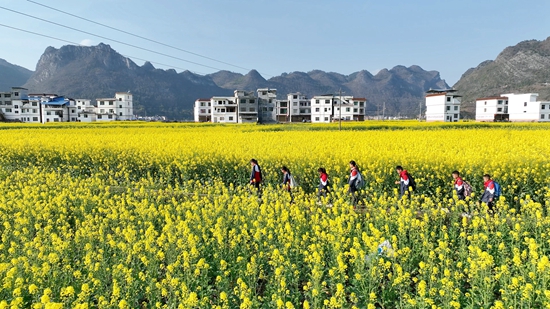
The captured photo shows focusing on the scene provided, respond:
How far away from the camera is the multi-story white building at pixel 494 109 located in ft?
272

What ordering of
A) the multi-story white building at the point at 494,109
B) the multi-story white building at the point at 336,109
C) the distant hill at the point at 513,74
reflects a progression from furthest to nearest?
1. the distant hill at the point at 513,74
2. the multi-story white building at the point at 336,109
3. the multi-story white building at the point at 494,109

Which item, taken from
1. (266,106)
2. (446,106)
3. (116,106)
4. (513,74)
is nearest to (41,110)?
(116,106)

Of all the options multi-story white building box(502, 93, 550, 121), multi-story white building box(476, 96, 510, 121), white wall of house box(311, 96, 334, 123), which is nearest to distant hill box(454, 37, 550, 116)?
multi-story white building box(476, 96, 510, 121)

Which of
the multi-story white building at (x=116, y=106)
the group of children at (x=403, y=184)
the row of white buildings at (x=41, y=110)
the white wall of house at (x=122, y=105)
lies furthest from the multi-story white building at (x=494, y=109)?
the multi-story white building at (x=116, y=106)

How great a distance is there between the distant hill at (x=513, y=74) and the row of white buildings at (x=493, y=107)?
36.4 m

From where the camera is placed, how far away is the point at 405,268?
5785 millimetres

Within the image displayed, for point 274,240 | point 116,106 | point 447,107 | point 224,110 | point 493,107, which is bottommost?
point 274,240

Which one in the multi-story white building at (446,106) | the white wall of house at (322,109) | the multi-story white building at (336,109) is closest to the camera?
the multi-story white building at (446,106)

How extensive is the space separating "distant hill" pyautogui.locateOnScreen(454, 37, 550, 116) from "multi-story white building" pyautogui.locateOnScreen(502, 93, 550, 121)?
38.8 m

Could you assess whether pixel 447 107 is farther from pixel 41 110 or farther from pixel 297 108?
pixel 41 110

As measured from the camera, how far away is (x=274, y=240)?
6.62m

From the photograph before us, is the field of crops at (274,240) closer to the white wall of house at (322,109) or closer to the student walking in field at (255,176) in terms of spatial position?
the student walking in field at (255,176)

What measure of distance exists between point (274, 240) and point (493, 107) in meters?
94.4

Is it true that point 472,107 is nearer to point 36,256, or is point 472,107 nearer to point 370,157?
point 370,157
